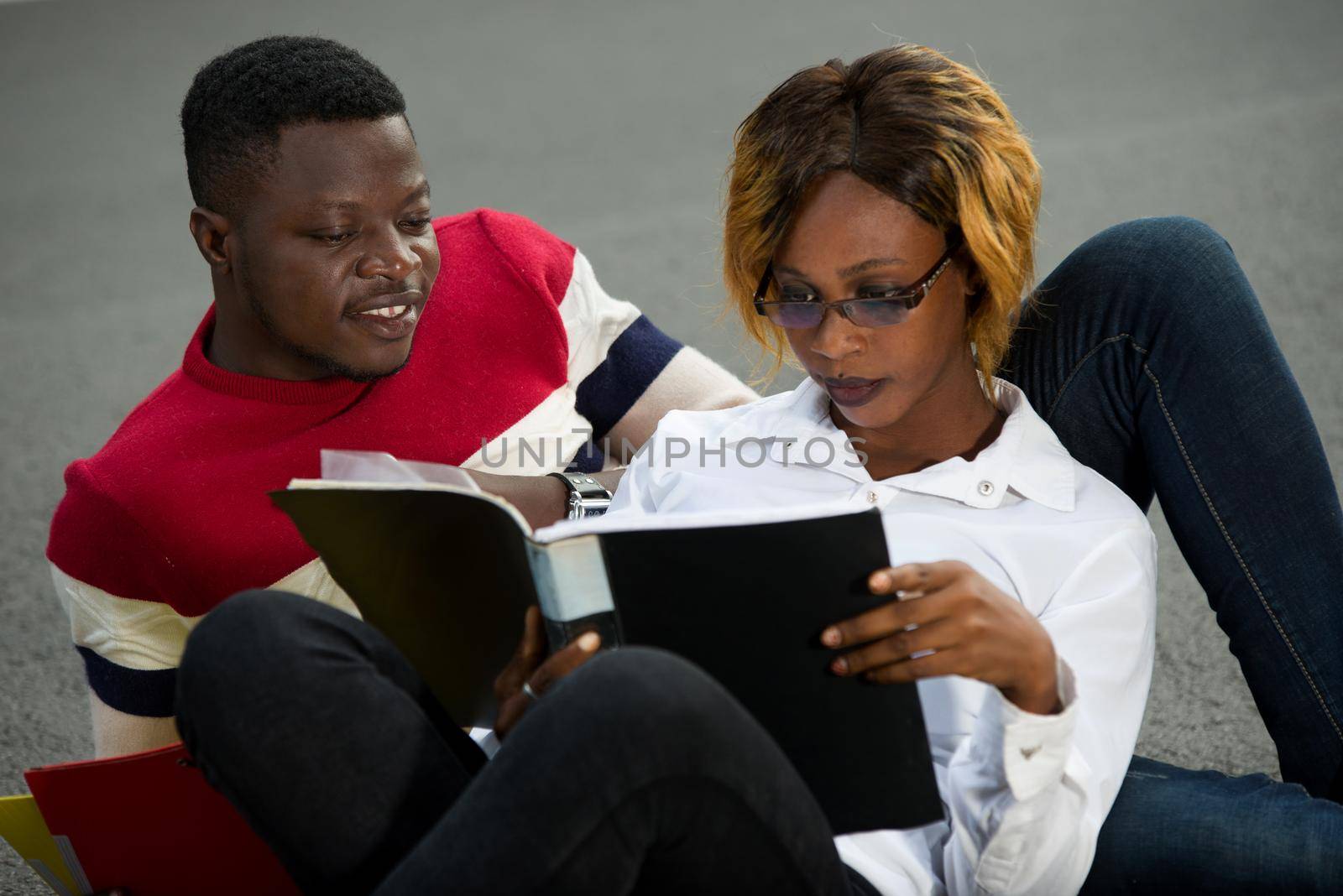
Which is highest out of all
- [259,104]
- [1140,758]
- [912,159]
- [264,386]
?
[259,104]

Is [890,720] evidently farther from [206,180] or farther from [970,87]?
[206,180]

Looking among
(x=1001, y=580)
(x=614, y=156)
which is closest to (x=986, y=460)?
(x=1001, y=580)

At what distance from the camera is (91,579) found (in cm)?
156

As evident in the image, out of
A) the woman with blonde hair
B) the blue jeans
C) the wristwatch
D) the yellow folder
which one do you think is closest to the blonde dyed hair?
the woman with blonde hair

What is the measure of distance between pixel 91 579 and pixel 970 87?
41.7 inches

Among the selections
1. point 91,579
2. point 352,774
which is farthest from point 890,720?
point 91,579

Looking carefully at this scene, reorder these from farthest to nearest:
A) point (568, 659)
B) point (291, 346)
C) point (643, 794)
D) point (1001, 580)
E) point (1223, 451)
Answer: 1. point (291, 346)
2. point (1223, 451)
3. point (1001, 580)
4. point (568, 659)
5. point (643, 794)

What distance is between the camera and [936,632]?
1.07m

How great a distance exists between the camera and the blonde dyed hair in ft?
4.51

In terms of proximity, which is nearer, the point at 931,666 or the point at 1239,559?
the point at 931,666

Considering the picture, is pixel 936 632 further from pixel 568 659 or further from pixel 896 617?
pixel 568 659

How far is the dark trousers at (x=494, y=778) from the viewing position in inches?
40.7

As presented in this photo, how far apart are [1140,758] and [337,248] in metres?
1.01

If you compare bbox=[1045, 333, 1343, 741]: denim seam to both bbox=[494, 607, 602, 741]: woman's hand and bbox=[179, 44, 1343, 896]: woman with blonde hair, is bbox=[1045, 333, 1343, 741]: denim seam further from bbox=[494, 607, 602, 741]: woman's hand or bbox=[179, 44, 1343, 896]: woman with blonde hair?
bbox=[494, 607, 602, 741]: woman's hand
